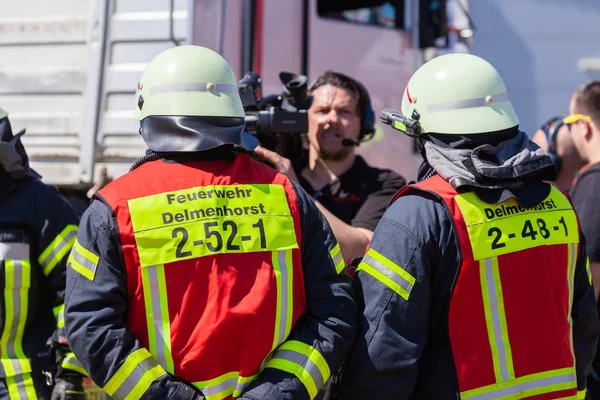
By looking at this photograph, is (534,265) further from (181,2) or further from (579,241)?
(181,2)

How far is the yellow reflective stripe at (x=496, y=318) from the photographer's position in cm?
214

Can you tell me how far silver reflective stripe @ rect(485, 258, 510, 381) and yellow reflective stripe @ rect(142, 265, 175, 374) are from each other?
86 cm

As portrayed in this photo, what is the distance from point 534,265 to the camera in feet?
7.18

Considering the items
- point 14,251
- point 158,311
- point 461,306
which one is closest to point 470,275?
point 461,306

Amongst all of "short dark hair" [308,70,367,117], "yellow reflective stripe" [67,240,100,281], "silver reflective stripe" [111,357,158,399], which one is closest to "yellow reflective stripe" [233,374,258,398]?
"silver reflective stripe" [111,357,158,399]

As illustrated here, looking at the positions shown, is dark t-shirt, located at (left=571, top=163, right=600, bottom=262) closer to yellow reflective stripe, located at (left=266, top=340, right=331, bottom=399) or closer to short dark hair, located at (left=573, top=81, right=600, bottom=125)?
short dark hair, located at (left=573, top=81, right=600, bottom=125)

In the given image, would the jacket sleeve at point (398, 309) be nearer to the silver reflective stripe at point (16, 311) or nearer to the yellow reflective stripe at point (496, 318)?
the yellow reflective stripe at point (496, 318)

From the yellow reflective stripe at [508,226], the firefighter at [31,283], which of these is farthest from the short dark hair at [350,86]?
the yellow reflective stripe at [508,226]

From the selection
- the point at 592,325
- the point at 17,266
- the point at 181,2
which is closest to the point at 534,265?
the point at 592,325

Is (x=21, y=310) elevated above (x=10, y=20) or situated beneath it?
situated beneath

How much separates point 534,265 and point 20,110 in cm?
331

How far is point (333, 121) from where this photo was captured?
141 inches

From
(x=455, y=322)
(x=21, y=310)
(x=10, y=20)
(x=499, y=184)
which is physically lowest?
(x=21, y=310)

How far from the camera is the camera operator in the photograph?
133 inches
